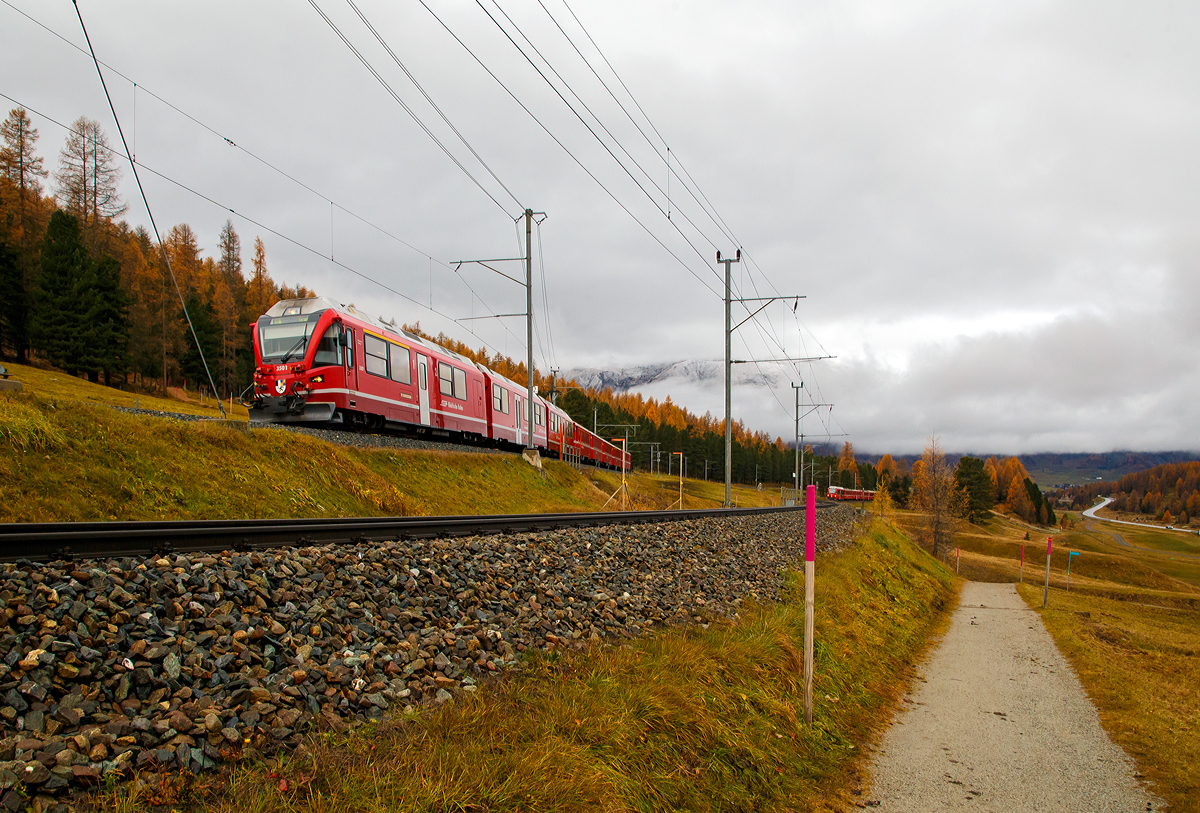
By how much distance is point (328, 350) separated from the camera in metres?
18.7

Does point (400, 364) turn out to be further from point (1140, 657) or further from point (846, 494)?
point (846, 494)

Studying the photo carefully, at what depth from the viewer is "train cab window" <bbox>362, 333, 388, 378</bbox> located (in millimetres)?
19884

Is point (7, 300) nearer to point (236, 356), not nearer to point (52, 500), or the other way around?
point (236, 356)

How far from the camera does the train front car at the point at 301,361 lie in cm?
1862

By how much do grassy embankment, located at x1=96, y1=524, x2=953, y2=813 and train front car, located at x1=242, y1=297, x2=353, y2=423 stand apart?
14.4 meters

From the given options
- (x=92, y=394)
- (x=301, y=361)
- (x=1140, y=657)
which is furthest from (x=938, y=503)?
(x=92, y=394)

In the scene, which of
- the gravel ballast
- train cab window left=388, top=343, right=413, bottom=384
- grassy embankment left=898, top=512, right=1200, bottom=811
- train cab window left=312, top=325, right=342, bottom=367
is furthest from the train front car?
grassy embankment left=898, top=512, right=1200, bottom=811

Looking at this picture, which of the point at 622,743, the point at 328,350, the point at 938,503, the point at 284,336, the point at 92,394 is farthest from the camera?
the point at 938,503

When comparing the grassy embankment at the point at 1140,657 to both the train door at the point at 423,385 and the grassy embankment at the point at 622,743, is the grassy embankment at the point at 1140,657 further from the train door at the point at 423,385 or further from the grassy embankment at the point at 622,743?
the train door at the point at 423,385

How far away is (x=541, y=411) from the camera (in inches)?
1474

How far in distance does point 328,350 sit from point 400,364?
3320 millimetres

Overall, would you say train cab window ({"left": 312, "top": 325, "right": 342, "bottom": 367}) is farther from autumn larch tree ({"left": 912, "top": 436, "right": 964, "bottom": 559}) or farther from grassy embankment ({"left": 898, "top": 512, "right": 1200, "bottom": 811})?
autumn larch tree ({"left": 912, "top": 436, "right": 964, "bottom": 559})

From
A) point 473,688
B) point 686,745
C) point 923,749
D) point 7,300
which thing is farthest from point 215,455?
point 7,300

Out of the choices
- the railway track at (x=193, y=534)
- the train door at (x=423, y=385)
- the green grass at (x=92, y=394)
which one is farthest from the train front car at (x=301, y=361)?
the railway track at (x=193, y=534)
